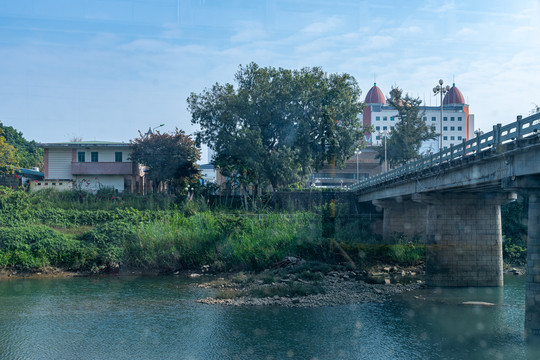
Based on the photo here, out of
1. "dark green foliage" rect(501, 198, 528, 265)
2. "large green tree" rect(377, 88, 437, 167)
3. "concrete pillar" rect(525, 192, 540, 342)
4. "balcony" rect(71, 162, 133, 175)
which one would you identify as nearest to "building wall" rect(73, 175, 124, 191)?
"balcony" rect(71, 162, 133, 175)

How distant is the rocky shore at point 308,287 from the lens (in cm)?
2589

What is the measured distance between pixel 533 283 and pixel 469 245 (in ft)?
37.0

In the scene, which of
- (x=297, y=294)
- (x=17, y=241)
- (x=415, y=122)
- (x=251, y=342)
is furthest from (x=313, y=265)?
(x=415, y=122)

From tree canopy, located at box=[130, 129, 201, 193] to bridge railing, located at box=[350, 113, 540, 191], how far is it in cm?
1902

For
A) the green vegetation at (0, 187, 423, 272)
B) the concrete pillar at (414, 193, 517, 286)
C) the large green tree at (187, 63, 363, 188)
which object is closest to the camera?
the concrete pillar at (414, 193, 517, 286)

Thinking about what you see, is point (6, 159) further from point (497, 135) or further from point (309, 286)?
point (497, 135)

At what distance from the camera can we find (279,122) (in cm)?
5034

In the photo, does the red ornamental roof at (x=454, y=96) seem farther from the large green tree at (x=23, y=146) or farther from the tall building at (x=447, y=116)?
the large green tree at (x=23, y=146)

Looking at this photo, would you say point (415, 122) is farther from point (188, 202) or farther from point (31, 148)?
point (31, 148)

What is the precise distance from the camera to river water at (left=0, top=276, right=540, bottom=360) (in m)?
18.3

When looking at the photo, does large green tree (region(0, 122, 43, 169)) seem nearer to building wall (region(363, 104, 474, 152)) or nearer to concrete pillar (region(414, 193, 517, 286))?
concrete pillar (region(414, 193, 517, 286))

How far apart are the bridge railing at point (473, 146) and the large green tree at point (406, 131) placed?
20344mm

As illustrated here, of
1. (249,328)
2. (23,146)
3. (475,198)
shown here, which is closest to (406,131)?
(475,198)

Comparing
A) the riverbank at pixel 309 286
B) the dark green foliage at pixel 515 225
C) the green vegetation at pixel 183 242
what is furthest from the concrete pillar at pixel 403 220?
the riverbank at pixel 309 286
